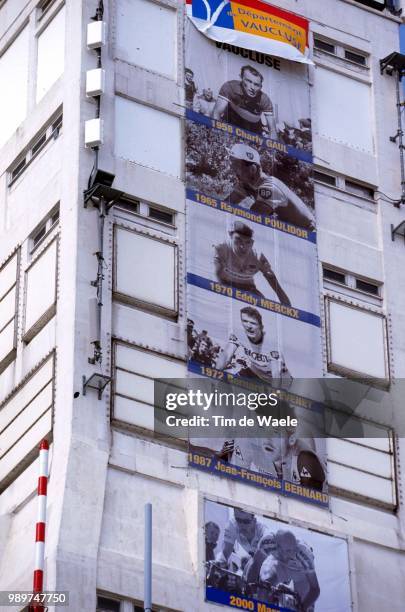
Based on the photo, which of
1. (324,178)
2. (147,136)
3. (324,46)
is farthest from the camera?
(324,46)

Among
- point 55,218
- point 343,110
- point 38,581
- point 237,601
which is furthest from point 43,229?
point 38,581

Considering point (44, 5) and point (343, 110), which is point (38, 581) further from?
point (44, 5)

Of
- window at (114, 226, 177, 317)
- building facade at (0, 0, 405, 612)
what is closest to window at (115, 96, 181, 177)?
building facade at (0, 0, 405, 612)

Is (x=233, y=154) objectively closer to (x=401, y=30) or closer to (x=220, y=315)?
(x=220, y=315)

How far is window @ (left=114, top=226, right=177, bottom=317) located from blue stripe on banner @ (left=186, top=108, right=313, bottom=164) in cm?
555

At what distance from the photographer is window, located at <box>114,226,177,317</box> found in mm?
58594

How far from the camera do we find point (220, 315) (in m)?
59.8

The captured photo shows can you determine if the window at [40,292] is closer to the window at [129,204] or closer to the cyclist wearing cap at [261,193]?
the window at [129,204]

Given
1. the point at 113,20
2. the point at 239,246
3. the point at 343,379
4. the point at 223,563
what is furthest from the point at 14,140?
the point at 223,563

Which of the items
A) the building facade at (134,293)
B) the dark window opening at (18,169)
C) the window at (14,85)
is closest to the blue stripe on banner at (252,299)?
the building facade at (134,293)

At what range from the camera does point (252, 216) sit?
205ft

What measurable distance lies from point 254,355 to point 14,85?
1505 centimetres

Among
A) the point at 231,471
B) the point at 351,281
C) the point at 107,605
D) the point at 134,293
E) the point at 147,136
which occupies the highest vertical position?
the point at 147,136

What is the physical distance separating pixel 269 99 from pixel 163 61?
4089mm
